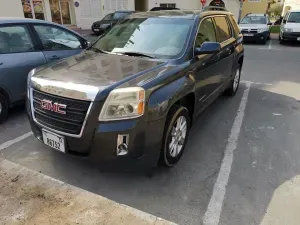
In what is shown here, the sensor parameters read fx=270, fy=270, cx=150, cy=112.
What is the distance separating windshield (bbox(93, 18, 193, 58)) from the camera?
3449 mm

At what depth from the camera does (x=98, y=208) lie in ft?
8.50

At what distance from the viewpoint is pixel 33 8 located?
54.6 ft

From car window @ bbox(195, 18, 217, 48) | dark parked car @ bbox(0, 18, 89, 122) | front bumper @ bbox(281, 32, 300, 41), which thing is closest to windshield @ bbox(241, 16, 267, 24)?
front bumper @ bbox(281, 32, 300, 41)

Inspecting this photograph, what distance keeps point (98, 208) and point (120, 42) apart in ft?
7.40

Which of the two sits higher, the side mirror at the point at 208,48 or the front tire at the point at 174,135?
the side mirror at the point at 208,48

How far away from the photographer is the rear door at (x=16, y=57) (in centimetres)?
414

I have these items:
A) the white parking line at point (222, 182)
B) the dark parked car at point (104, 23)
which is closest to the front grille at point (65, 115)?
the white parking line at point (222, 182)

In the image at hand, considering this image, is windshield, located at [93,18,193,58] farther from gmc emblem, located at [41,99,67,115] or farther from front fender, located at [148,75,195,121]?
gmc emblem, located at [41,99,67,115]

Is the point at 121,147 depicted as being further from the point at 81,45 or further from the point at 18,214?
the point at 81,45

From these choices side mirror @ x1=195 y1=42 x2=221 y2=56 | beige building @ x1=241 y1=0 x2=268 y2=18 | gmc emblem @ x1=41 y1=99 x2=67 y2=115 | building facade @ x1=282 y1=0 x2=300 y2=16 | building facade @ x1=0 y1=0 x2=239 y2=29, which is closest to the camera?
gmc emblem @ x1=41 y1=99 x2=67 y2=115

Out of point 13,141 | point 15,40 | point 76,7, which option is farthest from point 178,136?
point 76,7

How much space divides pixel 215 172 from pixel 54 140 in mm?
1855

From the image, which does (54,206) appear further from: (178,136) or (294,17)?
(294,17)

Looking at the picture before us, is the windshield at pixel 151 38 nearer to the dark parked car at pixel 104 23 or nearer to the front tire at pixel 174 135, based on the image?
the front tire at pixel 174 135
